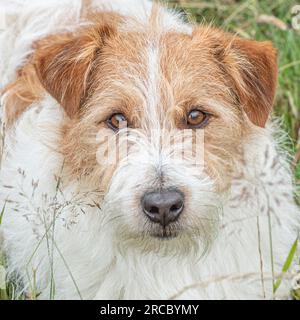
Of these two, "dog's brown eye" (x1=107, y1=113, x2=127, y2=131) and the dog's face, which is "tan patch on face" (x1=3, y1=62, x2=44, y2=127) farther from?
"dog's brown eye" (x1=107, y1=113, x2=127, y2=131)

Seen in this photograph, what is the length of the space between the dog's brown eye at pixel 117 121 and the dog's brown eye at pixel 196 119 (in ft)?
1.01

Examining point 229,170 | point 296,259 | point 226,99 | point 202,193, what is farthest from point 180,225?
point 296,259

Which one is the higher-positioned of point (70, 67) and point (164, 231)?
point (70, 67)

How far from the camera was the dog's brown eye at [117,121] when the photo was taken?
14.1 ft

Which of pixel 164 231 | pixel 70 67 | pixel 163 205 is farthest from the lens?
pixel 70 67

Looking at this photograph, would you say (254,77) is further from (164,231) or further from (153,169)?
(164,231)

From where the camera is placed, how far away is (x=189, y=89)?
431 cm

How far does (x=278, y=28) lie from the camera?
6938 millimetres

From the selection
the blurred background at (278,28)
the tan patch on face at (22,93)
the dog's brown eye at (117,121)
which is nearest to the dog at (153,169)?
the dog's brown eye at (117,121)

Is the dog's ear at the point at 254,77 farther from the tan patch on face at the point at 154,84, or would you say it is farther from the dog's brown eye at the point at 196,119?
the dog's brown eye at the point at 196,119

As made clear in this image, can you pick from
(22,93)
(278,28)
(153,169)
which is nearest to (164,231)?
(153,169)

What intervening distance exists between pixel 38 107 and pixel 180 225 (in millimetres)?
1219

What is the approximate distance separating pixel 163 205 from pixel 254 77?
90cm
